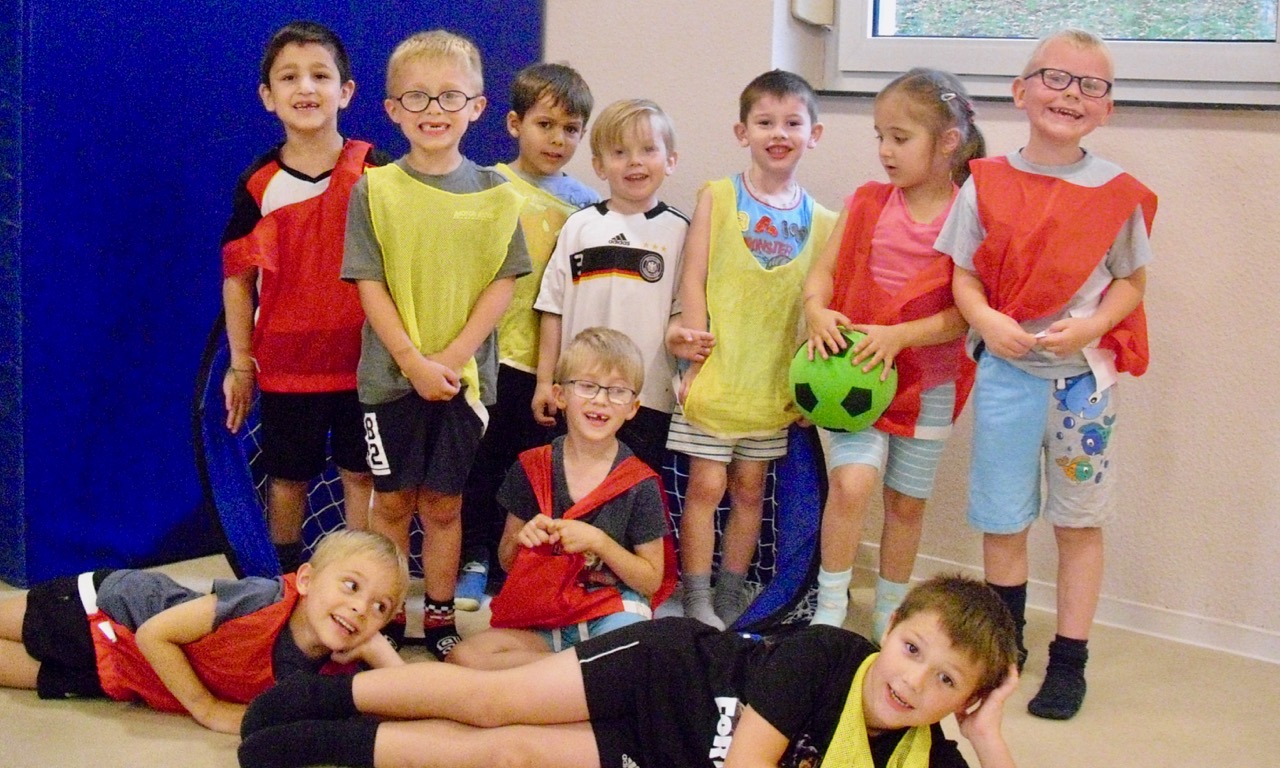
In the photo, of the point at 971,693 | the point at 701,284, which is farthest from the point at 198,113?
the point at 971,693

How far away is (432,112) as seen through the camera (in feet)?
7.43

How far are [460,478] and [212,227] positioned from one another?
87 cm

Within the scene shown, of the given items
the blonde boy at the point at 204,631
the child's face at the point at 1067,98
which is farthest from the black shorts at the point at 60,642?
the child's face at the point at 1067,98

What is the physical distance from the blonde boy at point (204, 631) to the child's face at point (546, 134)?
3.31ft

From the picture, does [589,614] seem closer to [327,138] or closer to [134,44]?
[327,138]

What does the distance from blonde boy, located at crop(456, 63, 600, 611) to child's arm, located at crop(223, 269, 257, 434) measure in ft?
1.63

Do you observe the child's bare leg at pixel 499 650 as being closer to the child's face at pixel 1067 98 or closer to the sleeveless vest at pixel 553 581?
the sleeveless vest at pixel 553 581

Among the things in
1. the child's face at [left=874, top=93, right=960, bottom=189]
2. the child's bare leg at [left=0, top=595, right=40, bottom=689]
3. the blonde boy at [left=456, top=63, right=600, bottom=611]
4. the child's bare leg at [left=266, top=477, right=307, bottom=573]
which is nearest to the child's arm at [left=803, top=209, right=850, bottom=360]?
the child's face at [left=874, top=93, right=960, bottom=189]

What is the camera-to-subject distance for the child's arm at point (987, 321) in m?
2.15

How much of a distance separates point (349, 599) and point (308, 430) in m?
0.57

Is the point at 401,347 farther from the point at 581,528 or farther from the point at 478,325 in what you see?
the point at 581,528

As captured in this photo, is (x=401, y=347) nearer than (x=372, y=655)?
No

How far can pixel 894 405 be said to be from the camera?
2371mm

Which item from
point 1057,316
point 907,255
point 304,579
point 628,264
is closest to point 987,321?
point 1057,316
